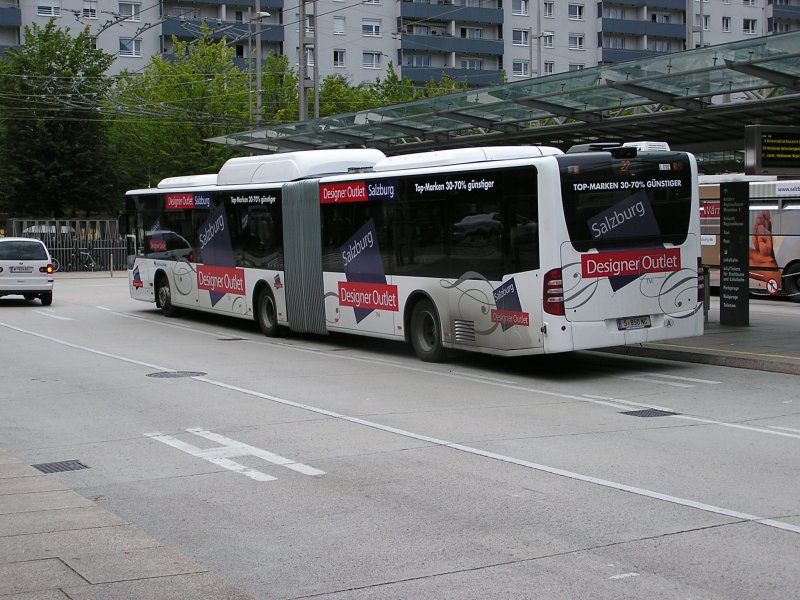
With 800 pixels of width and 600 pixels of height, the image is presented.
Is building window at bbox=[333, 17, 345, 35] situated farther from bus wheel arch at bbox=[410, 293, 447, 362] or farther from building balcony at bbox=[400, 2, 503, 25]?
bus wheel arch at bbox=[410, 293, 447, 362]

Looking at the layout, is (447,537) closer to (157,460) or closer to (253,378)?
(157,460)

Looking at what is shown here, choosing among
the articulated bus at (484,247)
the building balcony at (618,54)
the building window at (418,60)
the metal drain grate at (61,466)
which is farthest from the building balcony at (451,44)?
the metal drain grate at (61,466)

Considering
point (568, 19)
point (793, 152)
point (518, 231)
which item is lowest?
point (518, 231)

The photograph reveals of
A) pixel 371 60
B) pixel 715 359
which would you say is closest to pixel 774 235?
pixel 715 359

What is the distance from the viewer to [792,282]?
29469 millimetres

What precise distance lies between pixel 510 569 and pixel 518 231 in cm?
884

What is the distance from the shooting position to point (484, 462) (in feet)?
30.8

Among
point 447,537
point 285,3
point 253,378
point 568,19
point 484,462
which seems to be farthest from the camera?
point 568,19

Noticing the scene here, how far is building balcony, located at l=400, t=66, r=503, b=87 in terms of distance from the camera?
87.1 meters

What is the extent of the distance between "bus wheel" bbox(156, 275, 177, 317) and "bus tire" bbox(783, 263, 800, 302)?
52.9 feet

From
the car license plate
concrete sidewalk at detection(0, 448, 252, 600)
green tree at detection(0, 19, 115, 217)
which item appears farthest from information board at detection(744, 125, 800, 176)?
green tree at detection(0, 19, 115, 217)

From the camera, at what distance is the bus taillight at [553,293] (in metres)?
14.3

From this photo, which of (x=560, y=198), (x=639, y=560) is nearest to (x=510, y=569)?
(x=639, y=560)

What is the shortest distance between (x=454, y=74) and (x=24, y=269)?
64.0 m
